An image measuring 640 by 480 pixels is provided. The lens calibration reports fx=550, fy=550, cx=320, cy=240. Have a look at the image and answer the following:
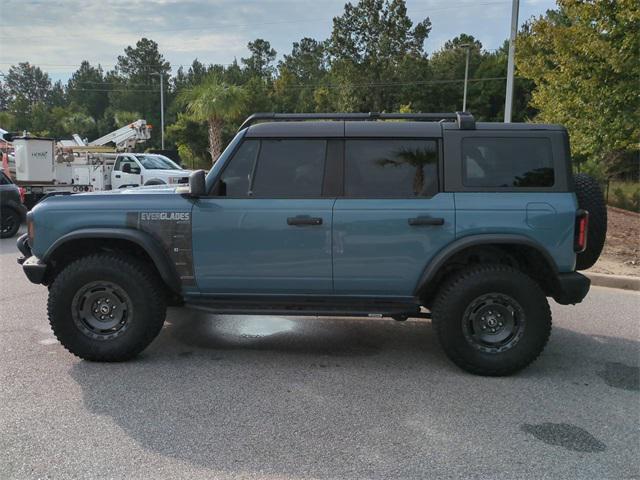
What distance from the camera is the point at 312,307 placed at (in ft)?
14.8

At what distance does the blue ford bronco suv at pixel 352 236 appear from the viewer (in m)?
4.31

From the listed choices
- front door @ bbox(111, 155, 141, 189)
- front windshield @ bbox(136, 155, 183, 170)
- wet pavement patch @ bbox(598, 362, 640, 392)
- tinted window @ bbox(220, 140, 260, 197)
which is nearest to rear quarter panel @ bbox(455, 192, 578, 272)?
wet pavement patch @ bbox(598, 362, 640, 392)

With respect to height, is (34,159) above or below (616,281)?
above

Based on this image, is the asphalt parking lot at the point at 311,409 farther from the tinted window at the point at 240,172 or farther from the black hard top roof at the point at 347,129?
the black hard top roof at the point at 347,129

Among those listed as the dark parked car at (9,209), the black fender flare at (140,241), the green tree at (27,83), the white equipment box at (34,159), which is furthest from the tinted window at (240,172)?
the green tree at (27,83)

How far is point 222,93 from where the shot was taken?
23.8 m

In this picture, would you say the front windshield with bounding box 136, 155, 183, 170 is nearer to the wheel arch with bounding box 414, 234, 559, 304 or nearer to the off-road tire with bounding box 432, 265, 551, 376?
the wheel arch with bounding box 414, 234, 559, 304

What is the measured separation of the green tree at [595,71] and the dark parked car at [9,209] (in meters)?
11.2

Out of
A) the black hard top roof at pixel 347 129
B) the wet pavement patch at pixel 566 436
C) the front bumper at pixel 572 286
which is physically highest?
the black hard top roof at pixel 347 129

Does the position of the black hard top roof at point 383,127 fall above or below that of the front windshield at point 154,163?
below

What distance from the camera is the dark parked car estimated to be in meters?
11.8

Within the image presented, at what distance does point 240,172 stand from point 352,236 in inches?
42.2

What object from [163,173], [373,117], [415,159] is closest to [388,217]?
[415,159]

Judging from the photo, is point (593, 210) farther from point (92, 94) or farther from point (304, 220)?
point (92, 94)
